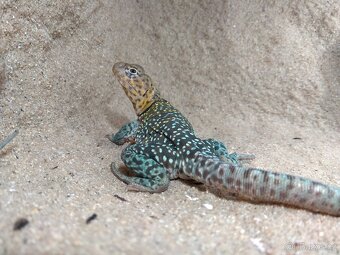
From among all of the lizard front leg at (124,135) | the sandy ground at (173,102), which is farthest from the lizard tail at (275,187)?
the lizard front leg at (124,135)

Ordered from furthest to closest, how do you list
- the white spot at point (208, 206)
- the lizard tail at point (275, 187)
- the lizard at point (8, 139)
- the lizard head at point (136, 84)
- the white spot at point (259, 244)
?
the lizard head at point (136, 84)
the lizard at point (8, 139)
the white spot at point (208, 206)
the lizard tail at point (275, 187)
the white spot at point (259, 244)

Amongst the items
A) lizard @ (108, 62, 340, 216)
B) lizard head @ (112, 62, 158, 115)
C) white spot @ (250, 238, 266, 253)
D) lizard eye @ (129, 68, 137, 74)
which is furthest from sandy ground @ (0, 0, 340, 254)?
Result: lizard eye @ (129, 68, 137, 74)

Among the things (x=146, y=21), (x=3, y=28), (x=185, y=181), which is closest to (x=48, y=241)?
(x=185, y=181)

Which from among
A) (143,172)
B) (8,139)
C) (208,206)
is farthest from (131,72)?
(208,206)

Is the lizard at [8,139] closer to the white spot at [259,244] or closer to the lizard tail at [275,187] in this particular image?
the lizard tail at [275,187]

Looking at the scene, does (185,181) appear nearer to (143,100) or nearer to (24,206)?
(143,100)

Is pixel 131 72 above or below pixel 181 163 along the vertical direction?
above

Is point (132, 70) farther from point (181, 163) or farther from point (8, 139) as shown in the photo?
point (8, 139)
